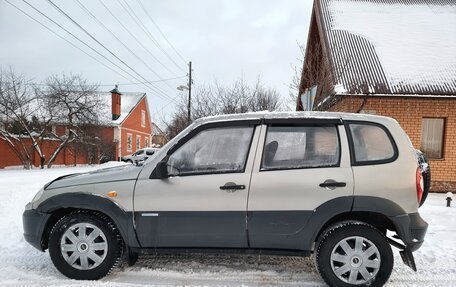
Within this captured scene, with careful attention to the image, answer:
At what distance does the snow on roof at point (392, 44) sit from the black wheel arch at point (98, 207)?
716 cm

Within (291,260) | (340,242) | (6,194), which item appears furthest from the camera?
(6,194)

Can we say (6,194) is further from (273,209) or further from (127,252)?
(273,209)

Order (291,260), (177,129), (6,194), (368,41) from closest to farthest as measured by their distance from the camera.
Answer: (291,260)
(6,194)
(368,41)
(177,129)

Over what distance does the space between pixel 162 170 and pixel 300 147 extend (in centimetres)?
146

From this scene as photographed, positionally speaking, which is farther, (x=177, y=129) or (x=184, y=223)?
(x=177, y=129)

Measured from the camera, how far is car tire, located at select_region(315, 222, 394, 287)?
3.28 metres

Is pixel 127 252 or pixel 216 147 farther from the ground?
pixel 216 147

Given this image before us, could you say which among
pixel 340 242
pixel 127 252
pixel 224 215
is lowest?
pixel 127 252

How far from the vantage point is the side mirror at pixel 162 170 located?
11.1 ft

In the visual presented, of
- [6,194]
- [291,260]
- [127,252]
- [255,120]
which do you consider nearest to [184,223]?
[127,252]

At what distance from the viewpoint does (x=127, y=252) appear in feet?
11.8

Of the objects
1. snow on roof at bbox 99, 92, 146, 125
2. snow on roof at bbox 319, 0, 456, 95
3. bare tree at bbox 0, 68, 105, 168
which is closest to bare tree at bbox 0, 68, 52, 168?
bare tree at bbox 0, 68, 105, 168

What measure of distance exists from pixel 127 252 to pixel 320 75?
802cm

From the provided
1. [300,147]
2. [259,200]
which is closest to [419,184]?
[300,147]
